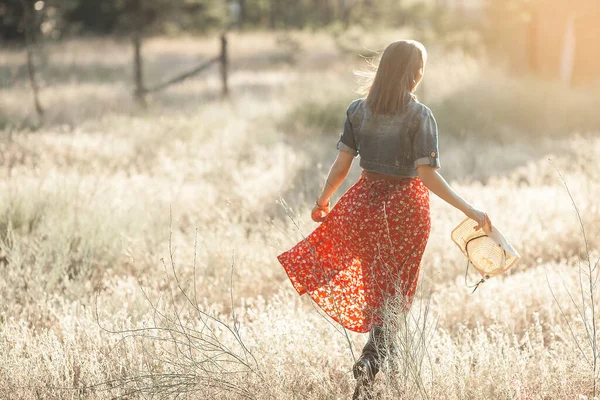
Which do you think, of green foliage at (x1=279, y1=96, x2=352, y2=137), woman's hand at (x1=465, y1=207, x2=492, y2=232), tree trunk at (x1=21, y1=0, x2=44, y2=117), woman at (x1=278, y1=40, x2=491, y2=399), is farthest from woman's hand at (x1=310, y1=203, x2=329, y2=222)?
tree trunk at (x1=21, y1=0, x2=44, y2=117)

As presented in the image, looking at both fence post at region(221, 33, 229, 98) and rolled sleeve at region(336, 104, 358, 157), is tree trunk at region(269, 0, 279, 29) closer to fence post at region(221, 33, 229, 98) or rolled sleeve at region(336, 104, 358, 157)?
fence post at region(221, 33, 229, 98)

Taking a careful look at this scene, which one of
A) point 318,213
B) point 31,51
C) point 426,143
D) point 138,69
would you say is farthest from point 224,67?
point 426,143

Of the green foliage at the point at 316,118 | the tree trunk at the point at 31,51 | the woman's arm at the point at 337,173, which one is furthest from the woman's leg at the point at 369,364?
the tree trunk at the point at 31,51

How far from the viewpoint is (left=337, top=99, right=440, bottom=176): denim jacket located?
9.83ft

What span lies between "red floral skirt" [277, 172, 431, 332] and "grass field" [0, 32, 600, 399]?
230 millimetres

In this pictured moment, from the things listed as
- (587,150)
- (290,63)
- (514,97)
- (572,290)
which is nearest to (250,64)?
(290,63)

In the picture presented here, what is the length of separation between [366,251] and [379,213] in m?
0.21

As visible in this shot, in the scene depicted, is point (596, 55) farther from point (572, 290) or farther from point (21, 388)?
point (21, 388)

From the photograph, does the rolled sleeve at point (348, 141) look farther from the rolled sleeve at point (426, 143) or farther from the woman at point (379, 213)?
the rolled sleeve at point (426, 143)

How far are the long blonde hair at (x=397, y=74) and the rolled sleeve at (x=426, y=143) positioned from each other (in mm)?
120

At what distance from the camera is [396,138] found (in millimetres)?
3070

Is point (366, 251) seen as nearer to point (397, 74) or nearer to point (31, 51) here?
point (397, 74)

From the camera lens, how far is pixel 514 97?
1148 centimetres

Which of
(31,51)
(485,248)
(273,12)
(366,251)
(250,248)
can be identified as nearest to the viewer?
(485,248)
